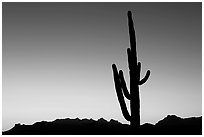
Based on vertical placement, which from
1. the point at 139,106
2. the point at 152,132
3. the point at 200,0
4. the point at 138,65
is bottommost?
the point at 152,132

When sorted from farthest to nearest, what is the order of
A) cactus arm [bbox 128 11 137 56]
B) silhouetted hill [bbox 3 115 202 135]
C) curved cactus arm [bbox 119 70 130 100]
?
cactus arm [bbox 128 11 137 56], silhouetted hill [bbox 3 115 202 135], curved cactus arm [bbox 119 70 130 100]

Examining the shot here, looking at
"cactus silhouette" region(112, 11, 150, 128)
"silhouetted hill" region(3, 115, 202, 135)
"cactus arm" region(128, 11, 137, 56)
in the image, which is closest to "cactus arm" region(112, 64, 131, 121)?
"cactus silhouette" region(112, 11, 150, 128)

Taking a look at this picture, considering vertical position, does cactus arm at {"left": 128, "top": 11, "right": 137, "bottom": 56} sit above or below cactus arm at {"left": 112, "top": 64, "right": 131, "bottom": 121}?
above

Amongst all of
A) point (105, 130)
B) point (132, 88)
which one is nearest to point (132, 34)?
point (132, 88)

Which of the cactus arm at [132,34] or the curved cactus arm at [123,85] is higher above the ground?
the cactus arm at [132,34]

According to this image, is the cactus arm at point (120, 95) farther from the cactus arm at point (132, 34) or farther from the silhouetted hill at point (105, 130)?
the cactus arm at point (132, 34)

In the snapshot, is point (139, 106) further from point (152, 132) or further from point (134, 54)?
point (134, 54)

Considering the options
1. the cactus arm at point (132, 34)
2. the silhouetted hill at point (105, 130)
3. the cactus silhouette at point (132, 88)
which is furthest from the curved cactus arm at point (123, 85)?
the silhouetted hill at point (105, 130)

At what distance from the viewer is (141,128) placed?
8359 millimetres

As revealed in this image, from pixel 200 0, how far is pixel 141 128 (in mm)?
3391

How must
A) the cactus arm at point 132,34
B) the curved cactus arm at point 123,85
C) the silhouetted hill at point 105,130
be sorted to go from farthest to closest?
the cactus arm at point 132,34
the silhouetted hill at point 105,130
the curved cactus arm at point 123,85

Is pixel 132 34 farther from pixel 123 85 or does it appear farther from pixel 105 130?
pixel 105 130

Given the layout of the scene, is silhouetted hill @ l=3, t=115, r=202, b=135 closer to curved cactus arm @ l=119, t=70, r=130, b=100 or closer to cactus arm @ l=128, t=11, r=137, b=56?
curved cactus arm @ l=119, t=70, r=130, b=100

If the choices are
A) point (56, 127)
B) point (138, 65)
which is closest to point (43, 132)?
point (56, 127)
